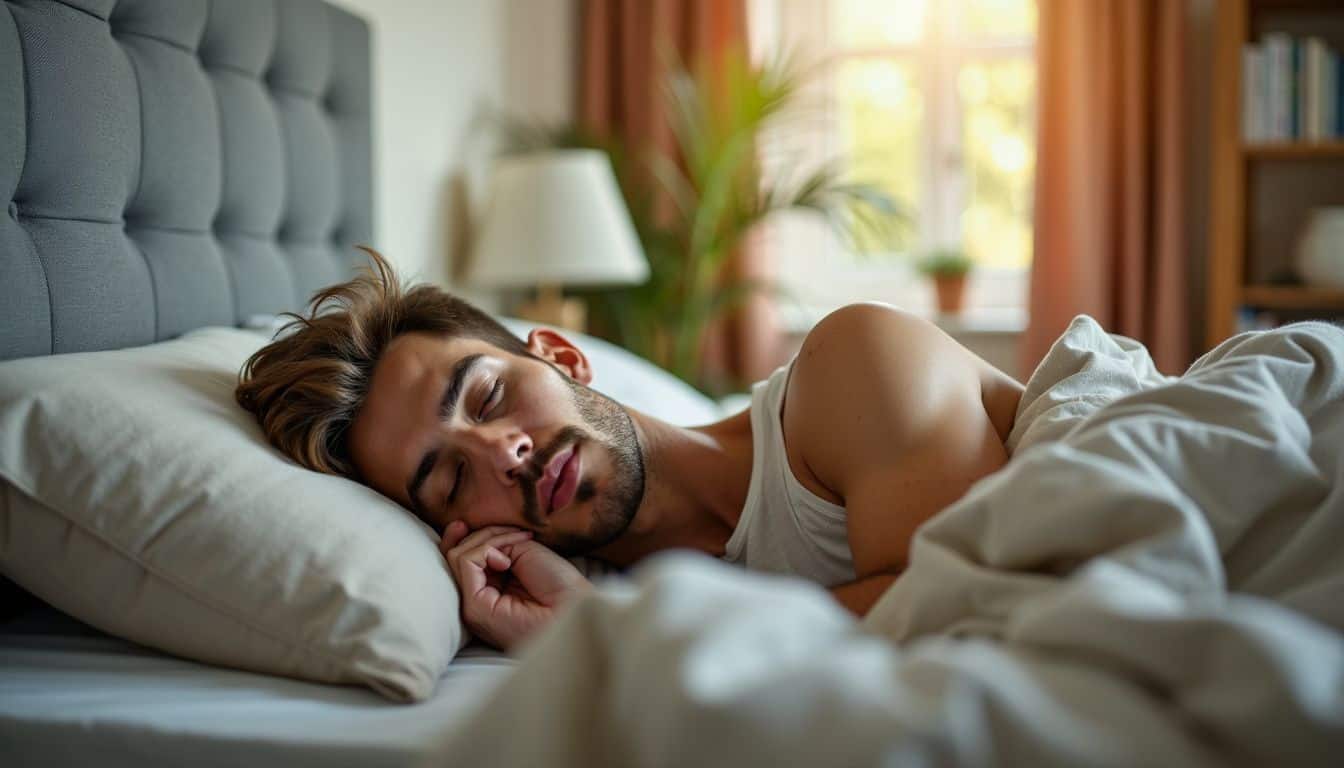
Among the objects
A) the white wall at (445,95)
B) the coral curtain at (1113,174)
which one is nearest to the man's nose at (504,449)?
the white wall at (445,95)

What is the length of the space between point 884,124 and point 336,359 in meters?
3.11

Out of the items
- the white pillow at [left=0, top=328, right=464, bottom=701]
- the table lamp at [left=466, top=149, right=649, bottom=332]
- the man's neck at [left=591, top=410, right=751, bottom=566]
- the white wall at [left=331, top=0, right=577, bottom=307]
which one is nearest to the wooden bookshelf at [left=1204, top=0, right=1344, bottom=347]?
the table lamp at [left=466, top=149, right=649, bottom=332]

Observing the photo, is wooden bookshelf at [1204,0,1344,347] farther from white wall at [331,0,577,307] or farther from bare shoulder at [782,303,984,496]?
bare shoulder at [782,303,984,496]

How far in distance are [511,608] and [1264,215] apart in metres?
3.31

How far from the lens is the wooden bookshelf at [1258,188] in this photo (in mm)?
3387

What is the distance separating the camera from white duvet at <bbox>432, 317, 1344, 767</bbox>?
0.66m

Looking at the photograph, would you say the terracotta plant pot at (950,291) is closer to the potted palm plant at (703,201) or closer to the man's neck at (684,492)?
the potted palm plant at (703,201)

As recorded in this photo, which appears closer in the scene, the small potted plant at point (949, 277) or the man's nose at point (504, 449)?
the man's nose at point (504, 449)

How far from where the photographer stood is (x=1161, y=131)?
11.7 feet

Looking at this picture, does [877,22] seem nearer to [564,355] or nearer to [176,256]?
[564,355]

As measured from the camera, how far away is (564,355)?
5.73ft

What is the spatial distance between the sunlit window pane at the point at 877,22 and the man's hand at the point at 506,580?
3.20 m

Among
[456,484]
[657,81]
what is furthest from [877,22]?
[456,484]

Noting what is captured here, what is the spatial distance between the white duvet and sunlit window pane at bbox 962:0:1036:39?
3336 millimetres
